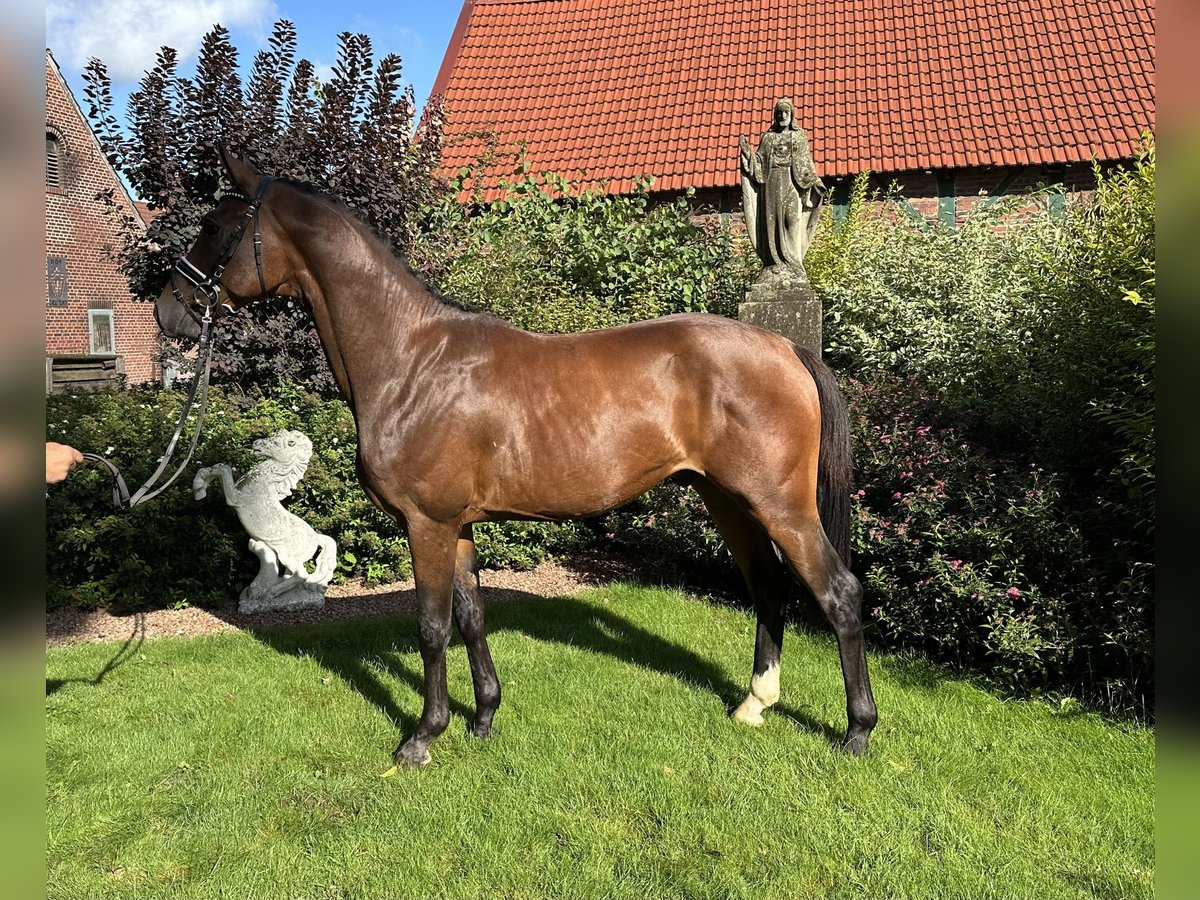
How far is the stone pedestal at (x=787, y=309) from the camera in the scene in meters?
6.31

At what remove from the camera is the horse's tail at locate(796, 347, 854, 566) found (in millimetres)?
3705

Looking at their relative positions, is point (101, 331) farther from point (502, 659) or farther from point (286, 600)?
point (502, 659)

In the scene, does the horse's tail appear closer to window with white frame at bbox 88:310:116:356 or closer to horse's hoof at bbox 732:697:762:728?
horse's hoof at bbox 732:697:762:728

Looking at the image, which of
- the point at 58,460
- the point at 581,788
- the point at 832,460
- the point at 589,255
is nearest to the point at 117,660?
the point at 58,460

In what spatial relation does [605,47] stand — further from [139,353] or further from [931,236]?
[139,353]

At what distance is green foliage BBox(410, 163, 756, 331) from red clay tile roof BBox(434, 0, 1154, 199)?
2.00m

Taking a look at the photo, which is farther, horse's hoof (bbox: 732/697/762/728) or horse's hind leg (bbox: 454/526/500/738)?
horse's hoof (bbox: 732/697/762/728)

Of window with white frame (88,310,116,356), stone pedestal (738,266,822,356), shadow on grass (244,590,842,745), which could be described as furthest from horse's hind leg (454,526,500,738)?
window with white frame (88,310,116,356)

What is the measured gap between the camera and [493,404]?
3.47 metres

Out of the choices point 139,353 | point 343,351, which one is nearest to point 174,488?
point 343,351

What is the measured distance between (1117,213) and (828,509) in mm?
2334

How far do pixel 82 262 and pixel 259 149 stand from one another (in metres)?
19.6

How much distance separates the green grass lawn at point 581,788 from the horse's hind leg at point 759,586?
140 mm

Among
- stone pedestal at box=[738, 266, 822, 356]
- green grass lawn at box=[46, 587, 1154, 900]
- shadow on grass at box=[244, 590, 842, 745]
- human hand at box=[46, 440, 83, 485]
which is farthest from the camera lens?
stone pedestal at box=[738, 266, 822, 356]
